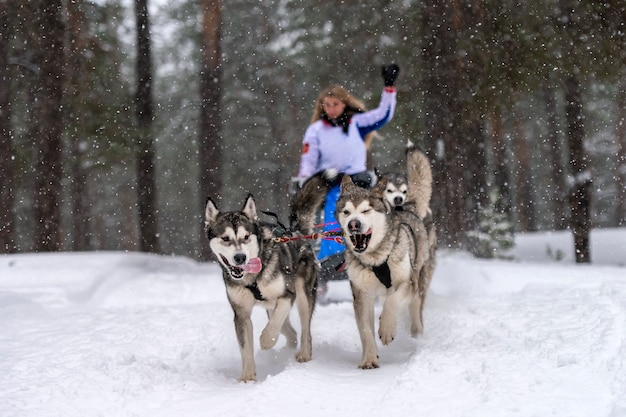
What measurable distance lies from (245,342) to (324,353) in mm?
1002

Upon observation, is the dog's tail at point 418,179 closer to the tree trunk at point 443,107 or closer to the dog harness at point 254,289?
the dog harness at point 254,289

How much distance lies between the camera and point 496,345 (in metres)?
4.53

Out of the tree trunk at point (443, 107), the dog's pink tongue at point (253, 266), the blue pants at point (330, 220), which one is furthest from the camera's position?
the tree trunk at point (443, 107)

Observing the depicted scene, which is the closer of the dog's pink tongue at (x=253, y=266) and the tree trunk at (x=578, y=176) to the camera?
the dog's pink tongue at (x=253, y=266)

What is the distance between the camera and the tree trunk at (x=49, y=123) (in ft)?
36.6

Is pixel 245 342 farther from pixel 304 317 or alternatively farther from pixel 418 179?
pixel 418 179

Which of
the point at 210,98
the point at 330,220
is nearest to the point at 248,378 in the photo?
the point at 330,220

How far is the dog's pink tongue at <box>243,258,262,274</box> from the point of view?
4.73m

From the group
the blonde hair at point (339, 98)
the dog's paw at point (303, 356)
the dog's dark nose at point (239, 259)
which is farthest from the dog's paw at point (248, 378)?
the blonde hair at point (339, 98)

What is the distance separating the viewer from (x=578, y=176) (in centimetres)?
1220

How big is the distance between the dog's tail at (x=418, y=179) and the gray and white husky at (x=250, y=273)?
1953 mm

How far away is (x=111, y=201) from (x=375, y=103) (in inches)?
1157

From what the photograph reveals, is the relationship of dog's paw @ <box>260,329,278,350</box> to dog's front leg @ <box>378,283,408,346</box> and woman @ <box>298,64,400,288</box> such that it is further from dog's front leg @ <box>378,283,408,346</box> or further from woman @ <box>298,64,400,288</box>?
woman @ <box>298,64,400,288</box>

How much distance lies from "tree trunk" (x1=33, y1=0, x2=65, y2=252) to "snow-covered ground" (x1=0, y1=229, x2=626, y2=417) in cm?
242
